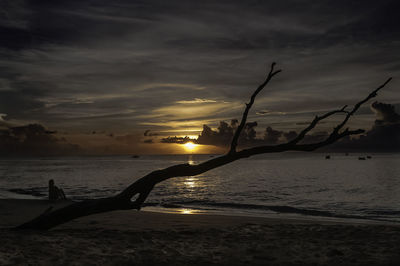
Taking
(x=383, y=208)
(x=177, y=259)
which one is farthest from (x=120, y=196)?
(x=383, y=208)

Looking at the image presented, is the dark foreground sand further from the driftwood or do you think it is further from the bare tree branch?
the bare tree branch

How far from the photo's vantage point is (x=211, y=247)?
8.99 meters

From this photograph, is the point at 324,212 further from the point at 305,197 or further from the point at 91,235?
the point at 91,235

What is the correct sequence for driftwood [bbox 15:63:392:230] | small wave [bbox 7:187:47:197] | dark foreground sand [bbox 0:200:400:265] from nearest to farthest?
dark foreground sand [bbox 0:200:400:265] < driftwood [bbox 15:63:392:230] < small wave [bbox 7:187:47:197]

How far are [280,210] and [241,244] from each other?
45.8 ft

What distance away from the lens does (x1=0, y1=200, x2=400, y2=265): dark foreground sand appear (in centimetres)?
745

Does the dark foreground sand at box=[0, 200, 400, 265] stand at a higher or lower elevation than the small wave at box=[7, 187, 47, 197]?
higher

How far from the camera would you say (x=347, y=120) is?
10.4 m

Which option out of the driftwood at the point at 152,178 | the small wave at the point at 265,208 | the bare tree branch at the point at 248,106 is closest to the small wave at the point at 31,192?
the small wave at the point at 265,208

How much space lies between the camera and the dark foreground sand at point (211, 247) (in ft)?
24.4

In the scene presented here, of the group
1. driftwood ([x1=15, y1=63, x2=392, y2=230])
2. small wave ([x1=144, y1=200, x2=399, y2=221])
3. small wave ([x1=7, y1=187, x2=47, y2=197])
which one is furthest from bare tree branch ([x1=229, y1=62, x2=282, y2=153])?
small wave ([x1=7, y1=187, x2=47, y2=197])

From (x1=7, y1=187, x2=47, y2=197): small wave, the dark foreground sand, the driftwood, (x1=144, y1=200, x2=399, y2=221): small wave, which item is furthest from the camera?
(x1=7, y1=187, x2=47, y2=197): small wave

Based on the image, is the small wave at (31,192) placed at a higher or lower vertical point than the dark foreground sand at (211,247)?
lower

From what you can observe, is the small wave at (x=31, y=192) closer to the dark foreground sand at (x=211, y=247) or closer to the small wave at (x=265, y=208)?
the small wave at (x=265, y=208)
